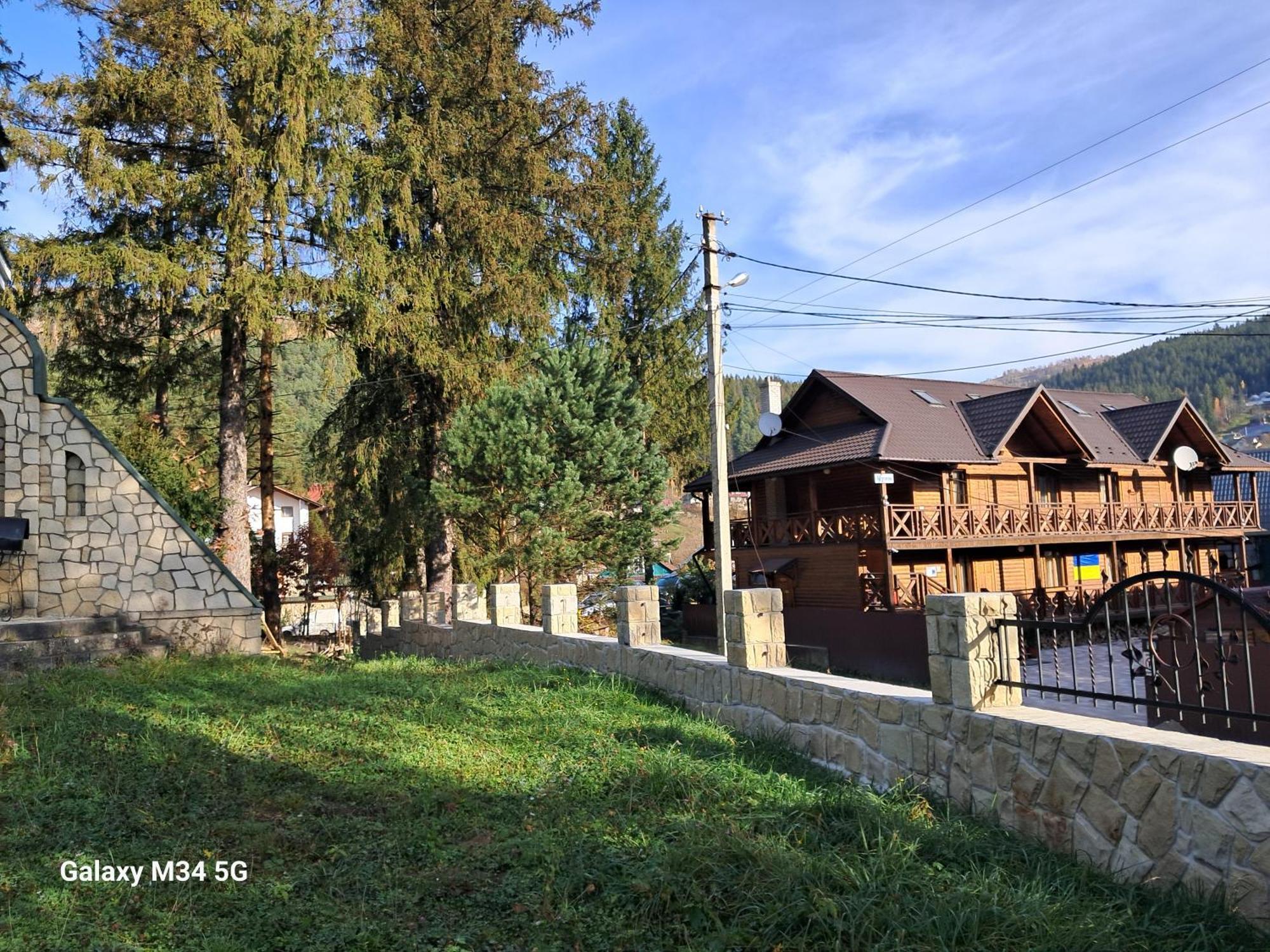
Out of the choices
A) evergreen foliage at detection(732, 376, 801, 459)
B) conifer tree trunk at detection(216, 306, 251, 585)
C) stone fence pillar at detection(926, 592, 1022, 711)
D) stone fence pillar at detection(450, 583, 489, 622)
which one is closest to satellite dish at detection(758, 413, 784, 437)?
evergreen foliage at detection(732, 376, 801, 459)

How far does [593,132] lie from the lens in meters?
18.7

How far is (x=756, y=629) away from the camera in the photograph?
824cm

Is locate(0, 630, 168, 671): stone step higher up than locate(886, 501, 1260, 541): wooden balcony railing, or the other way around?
locate(886, 501, 1260, 541): wooden balcony railing

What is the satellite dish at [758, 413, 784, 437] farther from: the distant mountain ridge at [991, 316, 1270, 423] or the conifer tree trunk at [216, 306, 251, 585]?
the distant mountain ridge at [991, 316, 1270, 423]

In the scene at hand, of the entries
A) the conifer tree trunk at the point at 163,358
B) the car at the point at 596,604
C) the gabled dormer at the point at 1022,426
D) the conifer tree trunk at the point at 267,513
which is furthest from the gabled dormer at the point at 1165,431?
the conifer tree trunk at the point at 163,358

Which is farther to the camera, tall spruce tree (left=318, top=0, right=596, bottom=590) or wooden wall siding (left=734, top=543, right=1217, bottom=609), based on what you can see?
wooden wall siding (left=734, top=543, right=1217, bottom=609)

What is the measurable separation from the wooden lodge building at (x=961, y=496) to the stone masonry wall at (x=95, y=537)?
46.1ft

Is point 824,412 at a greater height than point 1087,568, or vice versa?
point 824,412

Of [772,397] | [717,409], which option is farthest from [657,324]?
[717,409]

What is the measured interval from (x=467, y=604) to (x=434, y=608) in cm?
126

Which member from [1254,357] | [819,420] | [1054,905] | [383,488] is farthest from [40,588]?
[1254,357]

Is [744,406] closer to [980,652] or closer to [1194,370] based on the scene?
[980,652]

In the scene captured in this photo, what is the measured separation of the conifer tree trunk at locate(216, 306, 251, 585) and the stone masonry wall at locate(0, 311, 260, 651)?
105 inches

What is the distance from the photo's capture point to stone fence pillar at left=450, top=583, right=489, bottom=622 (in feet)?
49.9
